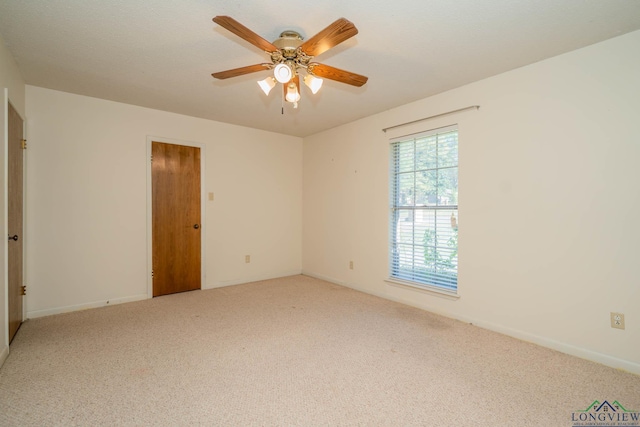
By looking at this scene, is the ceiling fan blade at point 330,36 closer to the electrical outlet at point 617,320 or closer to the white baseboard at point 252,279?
Answer: the electrical outlet at point 617,320

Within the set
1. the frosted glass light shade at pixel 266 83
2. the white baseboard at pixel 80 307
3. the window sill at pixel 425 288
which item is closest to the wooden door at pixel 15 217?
the white baseboard at pixel 80 307

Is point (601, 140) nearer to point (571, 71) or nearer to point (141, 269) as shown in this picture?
point (571, 71)

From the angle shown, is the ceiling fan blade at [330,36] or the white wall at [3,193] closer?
the ceiling fan blade at [330,36]

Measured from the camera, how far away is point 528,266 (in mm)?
2768

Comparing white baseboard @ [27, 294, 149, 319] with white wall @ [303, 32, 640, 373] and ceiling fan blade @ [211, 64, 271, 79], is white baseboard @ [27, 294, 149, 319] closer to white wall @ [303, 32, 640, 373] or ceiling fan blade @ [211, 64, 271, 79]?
ceiling fan blade @ [211, 64, 271, 79]

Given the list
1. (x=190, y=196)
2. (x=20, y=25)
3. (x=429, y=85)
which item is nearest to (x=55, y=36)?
(x=20, y=25)

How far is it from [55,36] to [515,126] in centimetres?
398

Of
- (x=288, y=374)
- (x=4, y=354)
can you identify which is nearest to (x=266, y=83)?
(x=288, y=374)

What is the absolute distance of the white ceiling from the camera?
1993 millimetres

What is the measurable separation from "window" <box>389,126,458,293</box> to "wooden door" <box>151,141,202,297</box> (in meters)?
2.83

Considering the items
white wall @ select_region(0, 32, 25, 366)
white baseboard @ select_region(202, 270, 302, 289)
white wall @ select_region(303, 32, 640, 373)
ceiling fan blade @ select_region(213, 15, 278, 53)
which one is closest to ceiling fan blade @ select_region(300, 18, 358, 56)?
ceiling fan blade @ select_region(213, 15, 278, 53)

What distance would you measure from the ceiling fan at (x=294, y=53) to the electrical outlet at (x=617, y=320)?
2.67 metres

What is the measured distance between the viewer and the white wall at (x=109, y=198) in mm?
3361

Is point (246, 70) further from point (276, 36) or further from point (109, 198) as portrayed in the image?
point (109, 198)
